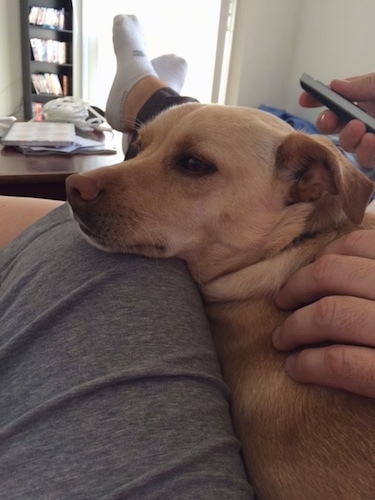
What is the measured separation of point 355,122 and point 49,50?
16.6ft

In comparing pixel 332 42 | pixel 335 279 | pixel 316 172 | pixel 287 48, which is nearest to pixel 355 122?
pixel 316 172

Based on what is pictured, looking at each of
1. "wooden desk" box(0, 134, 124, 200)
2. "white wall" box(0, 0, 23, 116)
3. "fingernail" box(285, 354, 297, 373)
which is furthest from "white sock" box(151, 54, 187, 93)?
"white wall" box(0, 0, 23, 116)

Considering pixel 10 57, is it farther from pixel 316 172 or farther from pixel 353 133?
pixel 316 172

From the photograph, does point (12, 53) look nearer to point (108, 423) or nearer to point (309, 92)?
point (309, 92)

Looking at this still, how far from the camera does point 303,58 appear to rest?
4.75 metres

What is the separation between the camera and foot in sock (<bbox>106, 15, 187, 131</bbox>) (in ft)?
6.34

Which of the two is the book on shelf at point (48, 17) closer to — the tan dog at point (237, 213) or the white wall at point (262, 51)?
the white wall at point (262, 51)

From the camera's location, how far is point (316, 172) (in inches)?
33.9

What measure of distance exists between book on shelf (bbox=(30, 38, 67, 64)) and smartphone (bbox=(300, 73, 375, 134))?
191 inches

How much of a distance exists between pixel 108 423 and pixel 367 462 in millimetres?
343

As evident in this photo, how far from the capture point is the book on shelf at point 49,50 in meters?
5.05

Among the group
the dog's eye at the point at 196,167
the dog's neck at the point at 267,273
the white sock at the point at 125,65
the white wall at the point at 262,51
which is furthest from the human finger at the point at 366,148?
the white wall at the point at 262,51

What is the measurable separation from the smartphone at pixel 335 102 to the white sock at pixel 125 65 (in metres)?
1.03

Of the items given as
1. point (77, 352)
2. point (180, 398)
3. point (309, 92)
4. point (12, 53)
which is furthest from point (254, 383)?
point (12, 53)
